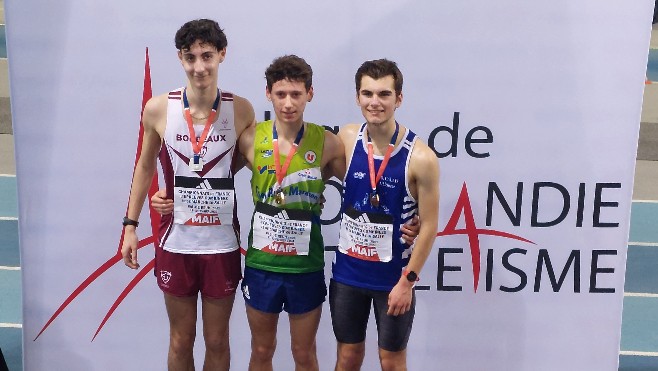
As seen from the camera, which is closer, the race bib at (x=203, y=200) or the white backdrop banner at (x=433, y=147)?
the race bib at (x=203, y=200)

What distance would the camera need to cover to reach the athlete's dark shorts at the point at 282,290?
374 cm

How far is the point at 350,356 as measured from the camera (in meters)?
3.92

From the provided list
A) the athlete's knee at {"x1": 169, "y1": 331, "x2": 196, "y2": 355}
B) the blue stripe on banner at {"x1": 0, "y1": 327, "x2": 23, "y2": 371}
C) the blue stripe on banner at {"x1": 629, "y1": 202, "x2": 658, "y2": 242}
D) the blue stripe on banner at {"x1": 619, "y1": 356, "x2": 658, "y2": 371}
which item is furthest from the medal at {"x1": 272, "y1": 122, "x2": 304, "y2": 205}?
the blue stripe on banner at {"x1": 629, "y1": 202, "x2": 658, "y2": 242}

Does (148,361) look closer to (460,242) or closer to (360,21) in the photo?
(460,242)

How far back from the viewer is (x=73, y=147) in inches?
170

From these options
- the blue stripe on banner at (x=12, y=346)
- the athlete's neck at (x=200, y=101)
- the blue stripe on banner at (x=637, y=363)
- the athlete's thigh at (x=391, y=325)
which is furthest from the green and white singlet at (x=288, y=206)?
the blue stripe on banner at (x=637, y=363)

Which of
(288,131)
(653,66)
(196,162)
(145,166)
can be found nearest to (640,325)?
(288,131)

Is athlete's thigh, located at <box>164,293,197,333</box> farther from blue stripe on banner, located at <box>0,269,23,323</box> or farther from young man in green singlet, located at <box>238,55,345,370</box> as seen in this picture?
blue stripe on banner, located at <box>0,269,23,323</box>

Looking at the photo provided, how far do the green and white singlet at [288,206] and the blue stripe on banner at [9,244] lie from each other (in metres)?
3.56

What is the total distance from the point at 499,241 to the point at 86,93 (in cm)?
227

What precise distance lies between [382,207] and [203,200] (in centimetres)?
79

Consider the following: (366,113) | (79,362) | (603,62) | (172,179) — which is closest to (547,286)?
(603,62)

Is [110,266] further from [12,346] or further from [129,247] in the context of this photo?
[12,346]

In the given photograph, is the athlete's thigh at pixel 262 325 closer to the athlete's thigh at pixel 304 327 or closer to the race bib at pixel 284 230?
the athlete's thigh at pixel 304 327
